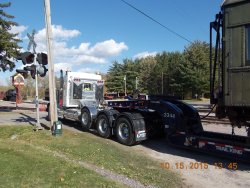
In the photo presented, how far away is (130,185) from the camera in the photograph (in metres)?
6.83

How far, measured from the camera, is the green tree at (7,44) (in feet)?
75.1

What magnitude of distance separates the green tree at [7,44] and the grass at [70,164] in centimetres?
1232

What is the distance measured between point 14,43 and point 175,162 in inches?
689

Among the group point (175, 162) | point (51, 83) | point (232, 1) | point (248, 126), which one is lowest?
point (175, 162)

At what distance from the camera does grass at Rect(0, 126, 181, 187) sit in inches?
266

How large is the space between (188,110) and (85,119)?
4.58 m

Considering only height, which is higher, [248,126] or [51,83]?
[51,83]

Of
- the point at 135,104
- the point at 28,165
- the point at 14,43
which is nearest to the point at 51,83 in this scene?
the point at 135,104

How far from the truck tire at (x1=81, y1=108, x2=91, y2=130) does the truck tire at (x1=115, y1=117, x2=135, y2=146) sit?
7.36 ft

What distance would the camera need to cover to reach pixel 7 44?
22781 mm

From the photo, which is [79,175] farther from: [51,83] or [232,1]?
[51,83]

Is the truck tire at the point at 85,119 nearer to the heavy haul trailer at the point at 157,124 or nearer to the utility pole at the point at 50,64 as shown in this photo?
the heavy haul trailer at the point at 157,124
